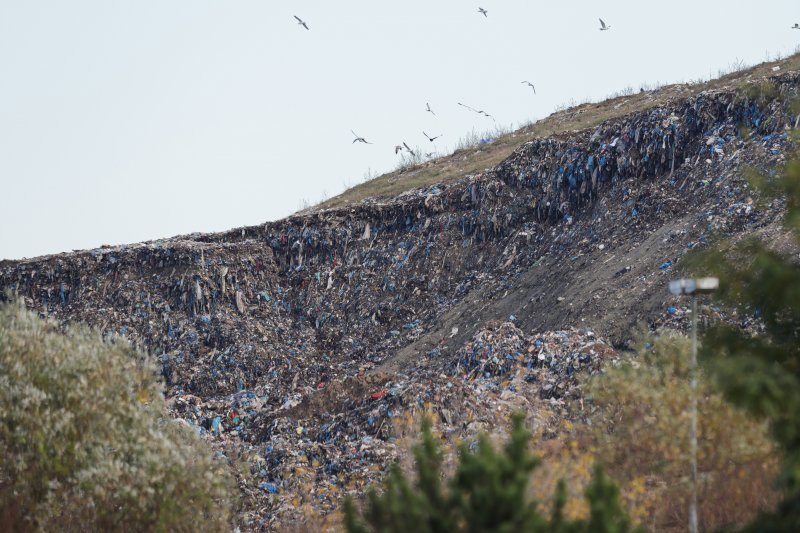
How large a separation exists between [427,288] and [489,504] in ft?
69.4

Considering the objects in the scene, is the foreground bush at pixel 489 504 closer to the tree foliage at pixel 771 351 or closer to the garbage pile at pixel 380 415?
the tree foliage at pixel 771 351

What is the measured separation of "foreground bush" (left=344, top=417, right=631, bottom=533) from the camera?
593 centimetres

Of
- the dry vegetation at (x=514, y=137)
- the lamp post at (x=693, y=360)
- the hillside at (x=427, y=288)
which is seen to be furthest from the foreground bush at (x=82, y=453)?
the dry vegetation at (x=514, y=137)

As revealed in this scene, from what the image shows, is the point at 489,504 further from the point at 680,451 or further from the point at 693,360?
the point at 680,451

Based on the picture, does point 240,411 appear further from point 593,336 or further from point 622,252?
point 622,252

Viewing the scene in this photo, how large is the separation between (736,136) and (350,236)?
13688 mm

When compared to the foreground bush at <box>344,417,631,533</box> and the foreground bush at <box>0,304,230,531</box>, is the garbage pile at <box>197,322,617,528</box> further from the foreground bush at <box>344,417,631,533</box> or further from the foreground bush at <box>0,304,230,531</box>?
the foreground bush at <box>344,417,631,533</box>

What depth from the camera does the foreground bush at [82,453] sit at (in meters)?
10.3

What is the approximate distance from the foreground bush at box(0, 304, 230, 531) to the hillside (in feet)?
10.8

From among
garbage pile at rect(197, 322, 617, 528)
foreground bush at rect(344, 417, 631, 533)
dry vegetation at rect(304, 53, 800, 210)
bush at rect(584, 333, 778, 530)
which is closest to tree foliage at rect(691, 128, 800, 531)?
bush at rect(584, 333, 778, 530)

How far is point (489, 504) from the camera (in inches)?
234

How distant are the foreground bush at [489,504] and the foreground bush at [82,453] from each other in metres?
5.10

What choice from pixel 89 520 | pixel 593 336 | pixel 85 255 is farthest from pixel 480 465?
pixel 85 255

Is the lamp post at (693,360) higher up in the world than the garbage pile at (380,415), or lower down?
higher up
